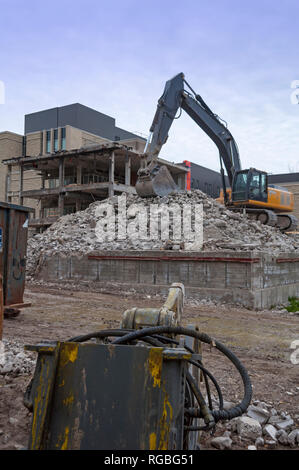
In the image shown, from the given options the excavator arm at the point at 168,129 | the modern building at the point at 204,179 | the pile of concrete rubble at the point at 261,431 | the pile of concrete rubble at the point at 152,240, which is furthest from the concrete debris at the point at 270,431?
the modern building at the point at 204,179

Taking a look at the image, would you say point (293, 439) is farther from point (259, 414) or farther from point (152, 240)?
point (152, 240)

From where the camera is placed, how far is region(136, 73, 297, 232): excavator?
15.7 meters

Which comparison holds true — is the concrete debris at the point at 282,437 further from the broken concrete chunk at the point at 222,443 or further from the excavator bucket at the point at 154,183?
the excavator bucket at the point at 154,183

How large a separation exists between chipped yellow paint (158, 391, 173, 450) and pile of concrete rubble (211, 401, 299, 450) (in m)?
1.13

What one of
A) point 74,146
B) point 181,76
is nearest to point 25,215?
point 181,76

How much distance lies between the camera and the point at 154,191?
1628 cm

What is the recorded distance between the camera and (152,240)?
13.9 meters

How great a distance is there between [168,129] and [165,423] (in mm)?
15065

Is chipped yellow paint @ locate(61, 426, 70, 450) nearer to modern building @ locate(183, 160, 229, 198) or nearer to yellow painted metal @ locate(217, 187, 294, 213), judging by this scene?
yellow painted metal @ locate(217, 187, 294, 213)

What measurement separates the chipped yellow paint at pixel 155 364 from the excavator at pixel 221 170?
1399 cm

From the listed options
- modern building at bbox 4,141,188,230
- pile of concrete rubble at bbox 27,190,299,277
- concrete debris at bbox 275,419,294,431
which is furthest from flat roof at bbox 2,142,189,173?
concrete debris at bbox 275,419,294,431

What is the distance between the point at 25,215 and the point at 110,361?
6100mm

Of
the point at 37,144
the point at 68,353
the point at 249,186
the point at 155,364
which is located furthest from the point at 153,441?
the point at 37,144
